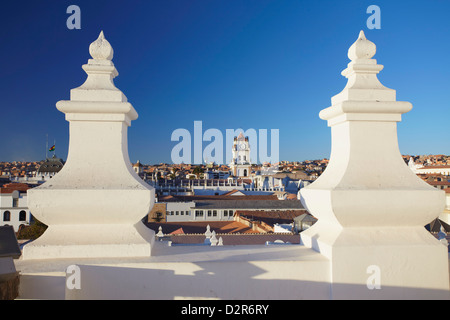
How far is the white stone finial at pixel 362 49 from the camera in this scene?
10.2 feet

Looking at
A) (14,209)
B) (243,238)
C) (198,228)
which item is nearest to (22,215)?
(14,209)

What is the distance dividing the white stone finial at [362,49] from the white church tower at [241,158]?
323ft

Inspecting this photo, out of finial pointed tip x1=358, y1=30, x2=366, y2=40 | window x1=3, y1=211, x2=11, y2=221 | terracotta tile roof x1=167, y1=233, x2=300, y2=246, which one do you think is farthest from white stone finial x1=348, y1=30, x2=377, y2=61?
window x1=3, y1=211, x2=11, y2=221

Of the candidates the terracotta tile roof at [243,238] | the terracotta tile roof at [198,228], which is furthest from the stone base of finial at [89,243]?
the terracotta tile roof at [198,228]

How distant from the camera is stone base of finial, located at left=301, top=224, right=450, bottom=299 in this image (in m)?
2.60

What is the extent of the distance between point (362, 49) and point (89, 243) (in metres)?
2.95

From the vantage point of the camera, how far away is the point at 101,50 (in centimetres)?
308

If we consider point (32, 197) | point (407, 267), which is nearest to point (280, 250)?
point (407, 267)

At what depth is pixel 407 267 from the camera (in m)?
2.64

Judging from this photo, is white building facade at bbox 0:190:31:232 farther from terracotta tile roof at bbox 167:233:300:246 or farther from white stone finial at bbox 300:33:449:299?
white stone finial at bbox 300:33:449:299

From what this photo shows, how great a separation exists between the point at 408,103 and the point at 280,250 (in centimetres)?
169

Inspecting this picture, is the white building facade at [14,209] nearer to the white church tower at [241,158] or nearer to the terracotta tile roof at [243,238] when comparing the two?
the terracotta tile roof at [243,238]
